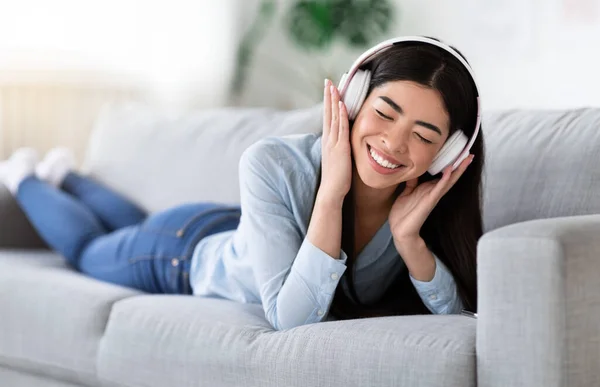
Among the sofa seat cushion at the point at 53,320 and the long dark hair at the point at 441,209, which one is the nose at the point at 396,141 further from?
the sofa seat cushion at the point at 53,320

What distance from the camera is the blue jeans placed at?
228 cm

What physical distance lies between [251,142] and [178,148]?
295 millimetres

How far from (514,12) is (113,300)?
259 cm

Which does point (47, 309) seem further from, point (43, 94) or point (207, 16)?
point (207, 16)

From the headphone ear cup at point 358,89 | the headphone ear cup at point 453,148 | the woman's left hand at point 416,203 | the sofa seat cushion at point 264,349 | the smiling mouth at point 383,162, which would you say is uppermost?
the headphone ear cup at point 358,89

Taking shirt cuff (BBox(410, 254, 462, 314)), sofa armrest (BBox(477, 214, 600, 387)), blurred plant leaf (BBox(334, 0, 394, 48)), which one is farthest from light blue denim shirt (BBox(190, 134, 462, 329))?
blurred plant leaf (BBox(334, 0, 394, 48))

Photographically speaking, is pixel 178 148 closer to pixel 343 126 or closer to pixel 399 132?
pixel 343 126

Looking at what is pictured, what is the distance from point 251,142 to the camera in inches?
102

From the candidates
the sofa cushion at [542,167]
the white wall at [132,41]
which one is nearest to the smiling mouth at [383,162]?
the sofa cushion at [542,167]

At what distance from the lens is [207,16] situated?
15.2ft

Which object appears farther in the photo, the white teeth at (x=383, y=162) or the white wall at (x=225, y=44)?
the white wall at (x=225, y=44)

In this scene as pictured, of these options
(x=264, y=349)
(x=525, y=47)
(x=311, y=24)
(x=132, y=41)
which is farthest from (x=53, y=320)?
(x=311, y=24)

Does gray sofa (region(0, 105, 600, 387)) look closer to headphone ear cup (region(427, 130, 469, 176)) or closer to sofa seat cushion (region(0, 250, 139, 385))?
sofa seat cushion (region(0, 250, 139, 385))

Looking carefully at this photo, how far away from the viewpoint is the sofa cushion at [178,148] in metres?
2.61
